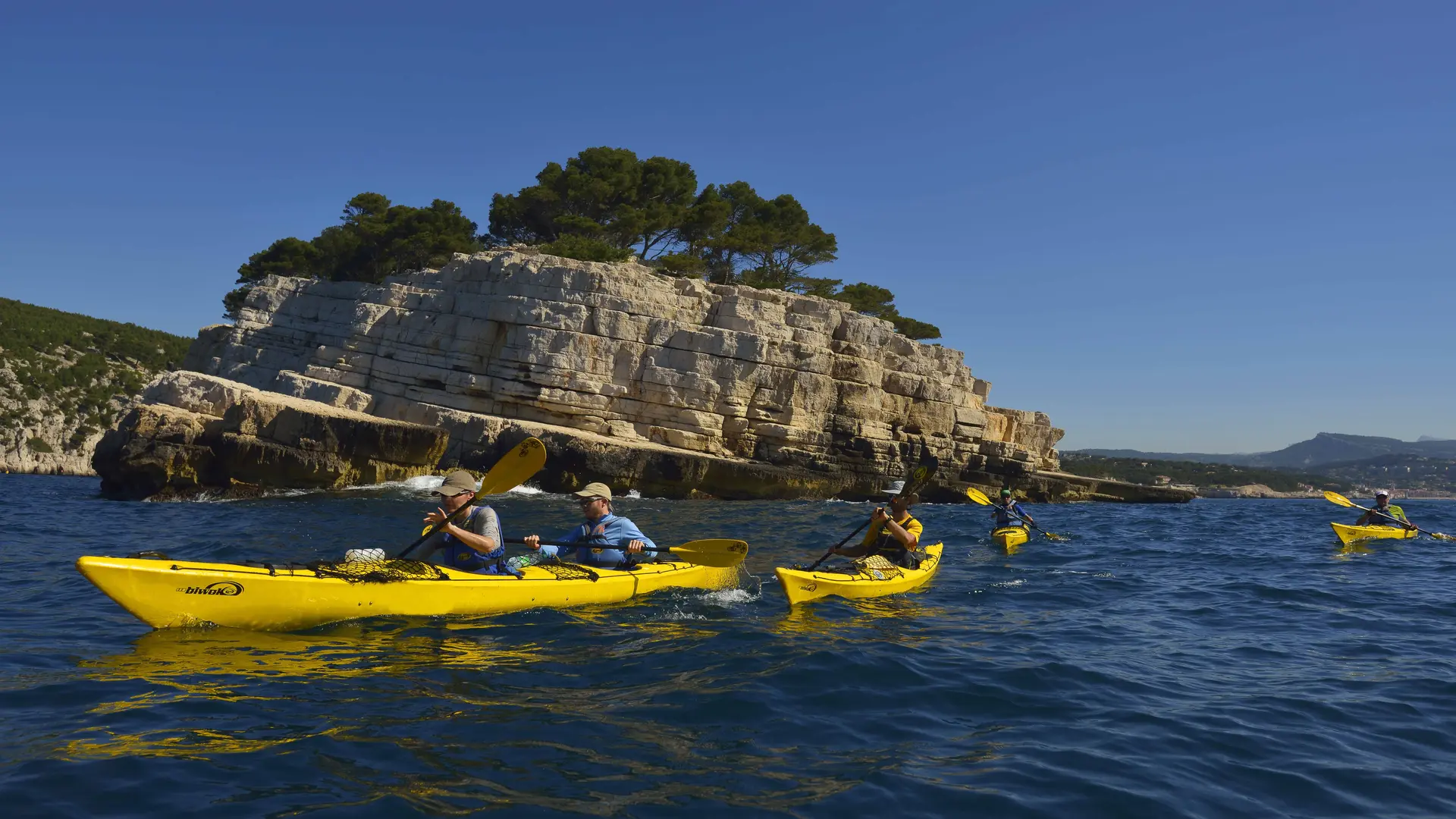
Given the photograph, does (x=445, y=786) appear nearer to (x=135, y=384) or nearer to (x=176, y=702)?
(x=176, y=702)

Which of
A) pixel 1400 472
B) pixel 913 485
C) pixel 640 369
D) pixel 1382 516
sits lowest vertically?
pixel 1382 516

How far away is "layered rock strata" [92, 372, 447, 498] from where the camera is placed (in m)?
19.8

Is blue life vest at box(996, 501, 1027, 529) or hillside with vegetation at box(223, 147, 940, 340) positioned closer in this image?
blue life vest at box(996, 501, 1027, 529)

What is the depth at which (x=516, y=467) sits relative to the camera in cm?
894

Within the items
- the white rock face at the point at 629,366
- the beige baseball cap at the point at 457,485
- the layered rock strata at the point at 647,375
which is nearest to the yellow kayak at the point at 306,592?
the beige baseball cap at the point at 457,485

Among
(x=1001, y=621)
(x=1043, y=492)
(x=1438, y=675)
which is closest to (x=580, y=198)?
(x=1043, y=492)

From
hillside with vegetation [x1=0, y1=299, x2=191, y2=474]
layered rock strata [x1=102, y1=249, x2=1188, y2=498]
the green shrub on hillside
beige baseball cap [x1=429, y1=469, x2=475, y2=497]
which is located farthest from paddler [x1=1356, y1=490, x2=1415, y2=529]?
the green shrub on hillside

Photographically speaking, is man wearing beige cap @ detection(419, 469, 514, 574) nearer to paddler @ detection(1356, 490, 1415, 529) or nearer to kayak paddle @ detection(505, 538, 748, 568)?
kayak paddle @ detection(505, 538, 748, 568)

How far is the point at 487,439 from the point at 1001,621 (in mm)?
18156

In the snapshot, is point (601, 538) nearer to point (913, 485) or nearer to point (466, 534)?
point (466, 534)

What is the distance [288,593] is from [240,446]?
15970 millimetres

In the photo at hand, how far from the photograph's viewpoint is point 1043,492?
3183 cm

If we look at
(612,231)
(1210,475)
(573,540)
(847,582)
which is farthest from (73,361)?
(1210,475)

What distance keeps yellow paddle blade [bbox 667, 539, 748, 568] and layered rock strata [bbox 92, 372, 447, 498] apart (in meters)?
14.7
